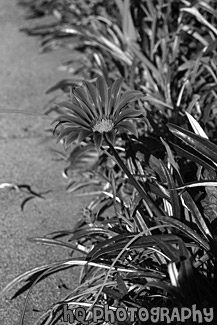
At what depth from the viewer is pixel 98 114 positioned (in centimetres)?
194

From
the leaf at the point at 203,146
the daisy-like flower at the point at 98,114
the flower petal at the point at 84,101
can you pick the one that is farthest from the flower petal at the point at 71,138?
the leaf at the point at 203,146

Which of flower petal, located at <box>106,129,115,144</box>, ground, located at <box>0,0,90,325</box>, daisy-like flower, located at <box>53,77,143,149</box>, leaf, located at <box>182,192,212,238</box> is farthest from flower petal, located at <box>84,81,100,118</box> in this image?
ground, located at <box>0,0,90,325</box>

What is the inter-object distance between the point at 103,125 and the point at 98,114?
55 mm

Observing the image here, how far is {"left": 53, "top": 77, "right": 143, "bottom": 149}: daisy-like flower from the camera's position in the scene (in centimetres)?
186

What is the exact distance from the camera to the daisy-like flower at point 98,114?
1.86 m

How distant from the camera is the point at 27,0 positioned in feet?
14.6

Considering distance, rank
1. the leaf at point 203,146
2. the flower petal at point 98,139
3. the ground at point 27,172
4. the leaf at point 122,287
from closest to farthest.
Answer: the flower petal at point 98,139 → the leaf at point 122,287 → the leaf at point 203,146 → the ground at point 27,172

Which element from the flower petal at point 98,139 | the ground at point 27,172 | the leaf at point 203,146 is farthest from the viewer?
the ground at point 27,172

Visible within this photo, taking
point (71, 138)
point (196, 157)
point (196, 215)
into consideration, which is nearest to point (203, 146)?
point (196, 157)

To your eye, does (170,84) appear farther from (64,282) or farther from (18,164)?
(64,282)

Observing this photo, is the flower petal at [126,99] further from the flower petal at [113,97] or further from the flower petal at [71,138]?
the flower petal at [71,138]

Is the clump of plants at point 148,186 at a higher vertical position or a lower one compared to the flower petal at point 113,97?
lower

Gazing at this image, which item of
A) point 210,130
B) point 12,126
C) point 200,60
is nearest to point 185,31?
point 200,60

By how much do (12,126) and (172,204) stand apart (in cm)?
136
